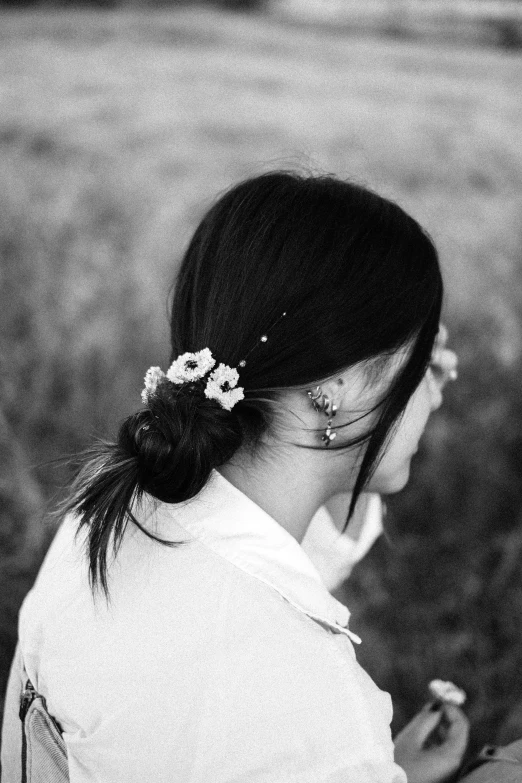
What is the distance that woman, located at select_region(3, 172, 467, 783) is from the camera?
724 mm

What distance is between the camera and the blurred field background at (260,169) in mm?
1952

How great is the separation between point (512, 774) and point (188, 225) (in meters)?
1.88

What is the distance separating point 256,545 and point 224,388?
0.19m

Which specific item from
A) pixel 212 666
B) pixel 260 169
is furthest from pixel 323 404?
pixel 260 169

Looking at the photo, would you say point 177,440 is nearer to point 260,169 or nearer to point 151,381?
point 151,381

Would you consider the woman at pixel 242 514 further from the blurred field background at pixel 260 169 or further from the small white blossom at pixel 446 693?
the blurred field background at pixel 260 169

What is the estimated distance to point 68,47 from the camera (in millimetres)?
2322

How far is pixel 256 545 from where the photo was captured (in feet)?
2.70

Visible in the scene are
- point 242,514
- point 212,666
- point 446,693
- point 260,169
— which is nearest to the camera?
point 212,666

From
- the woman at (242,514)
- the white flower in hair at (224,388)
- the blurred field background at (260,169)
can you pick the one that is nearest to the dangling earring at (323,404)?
the woman at (242,514)

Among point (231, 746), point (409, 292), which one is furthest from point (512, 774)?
point (409, 292)

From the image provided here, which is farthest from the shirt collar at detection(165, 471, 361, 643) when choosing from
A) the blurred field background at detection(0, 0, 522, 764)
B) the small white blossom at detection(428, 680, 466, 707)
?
the blurred field background at detection(0, 0, 522, 764)

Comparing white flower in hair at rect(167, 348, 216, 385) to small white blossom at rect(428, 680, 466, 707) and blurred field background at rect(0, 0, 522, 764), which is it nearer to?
small white blossom at rect(428, 680, 466, 707)

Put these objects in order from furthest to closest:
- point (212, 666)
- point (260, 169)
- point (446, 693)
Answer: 1. point (260, 169)
2. point (446, 693)
3. point (212, 666)
